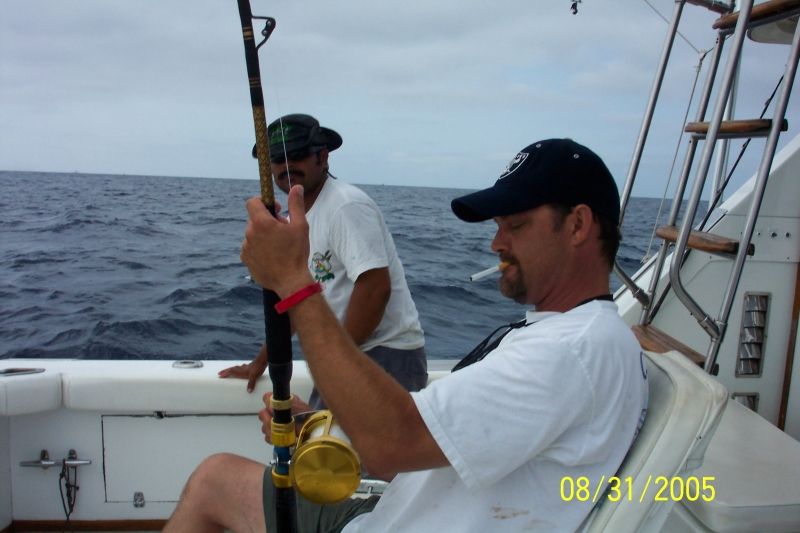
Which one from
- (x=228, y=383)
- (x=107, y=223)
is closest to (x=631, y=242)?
(x=107, y=223)

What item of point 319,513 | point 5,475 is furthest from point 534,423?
point 5,475

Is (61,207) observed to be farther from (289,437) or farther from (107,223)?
(289,437)

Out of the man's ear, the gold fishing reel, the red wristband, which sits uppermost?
the man's ear

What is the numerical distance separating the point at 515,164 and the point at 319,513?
915 mm

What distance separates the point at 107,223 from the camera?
39.7 feet

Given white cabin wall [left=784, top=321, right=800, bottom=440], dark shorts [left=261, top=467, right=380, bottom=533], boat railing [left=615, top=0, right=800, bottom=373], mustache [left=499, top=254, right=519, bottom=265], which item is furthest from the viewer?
white cabin wall [left=784, top=321, right=800, bottom=440]

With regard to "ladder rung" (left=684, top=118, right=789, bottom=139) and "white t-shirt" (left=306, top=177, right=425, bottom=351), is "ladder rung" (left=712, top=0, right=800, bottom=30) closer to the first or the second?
"ladder rung" (left=684, top=118, right=789, bottom=139)

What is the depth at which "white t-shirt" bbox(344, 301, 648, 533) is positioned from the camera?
1006mm

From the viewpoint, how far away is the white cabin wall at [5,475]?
240 centimetres

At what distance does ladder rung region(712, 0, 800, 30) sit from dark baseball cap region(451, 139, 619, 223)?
2.85 ft

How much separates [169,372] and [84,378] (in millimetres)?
300

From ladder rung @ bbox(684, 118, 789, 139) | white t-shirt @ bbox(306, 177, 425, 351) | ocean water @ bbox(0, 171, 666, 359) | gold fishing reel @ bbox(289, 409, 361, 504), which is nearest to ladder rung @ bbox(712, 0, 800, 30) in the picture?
ladder rung @ bbox(684, 118, 789, 139)

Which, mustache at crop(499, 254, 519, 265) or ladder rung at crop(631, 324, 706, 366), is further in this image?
ladder rung at crop(631, 324, 706, 366)

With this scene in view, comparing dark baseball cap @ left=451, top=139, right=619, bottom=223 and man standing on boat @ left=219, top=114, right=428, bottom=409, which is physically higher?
dark baseball cap @ left=451, top=139, right=619, bottom=223
